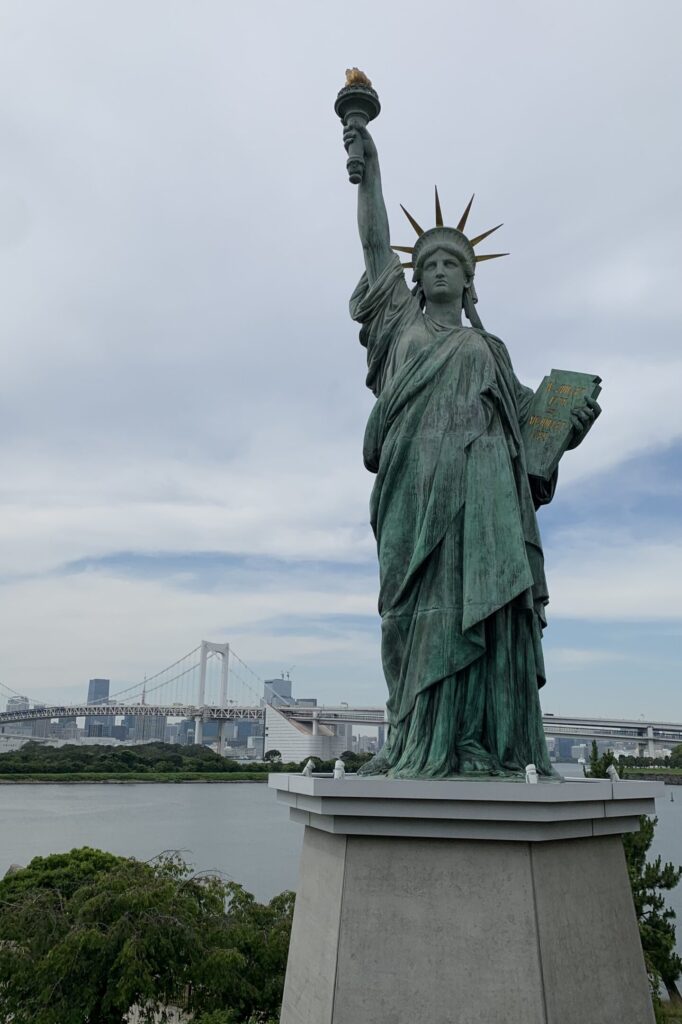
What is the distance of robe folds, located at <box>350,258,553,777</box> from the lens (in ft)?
17.2

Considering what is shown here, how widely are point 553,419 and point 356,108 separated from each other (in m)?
2.90

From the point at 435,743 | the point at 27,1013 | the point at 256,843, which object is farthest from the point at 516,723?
the point at 256,843

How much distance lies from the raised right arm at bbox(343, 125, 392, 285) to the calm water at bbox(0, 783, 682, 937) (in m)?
11.8

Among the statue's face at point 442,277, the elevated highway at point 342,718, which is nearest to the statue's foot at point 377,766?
the statue's face at point 442,277

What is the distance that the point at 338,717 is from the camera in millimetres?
69000

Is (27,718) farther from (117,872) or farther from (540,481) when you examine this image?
(540,481)

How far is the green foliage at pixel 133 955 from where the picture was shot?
8.30 metres

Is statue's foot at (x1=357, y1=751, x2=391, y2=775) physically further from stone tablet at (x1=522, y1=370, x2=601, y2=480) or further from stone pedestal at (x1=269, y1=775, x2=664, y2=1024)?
stone tablet at (x1=522, y1=370, x2=601, y2=480)

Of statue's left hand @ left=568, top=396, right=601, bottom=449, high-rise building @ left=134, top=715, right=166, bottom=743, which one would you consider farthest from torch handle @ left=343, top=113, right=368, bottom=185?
high-rise building @ left=134, top=715, right=166, bottom=743

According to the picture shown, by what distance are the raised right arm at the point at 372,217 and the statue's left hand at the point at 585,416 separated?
1947mm

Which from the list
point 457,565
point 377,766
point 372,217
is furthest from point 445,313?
point 377,766

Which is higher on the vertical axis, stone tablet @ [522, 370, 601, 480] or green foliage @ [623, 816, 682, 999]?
stone tablet @ [522, 370, 601, 480]

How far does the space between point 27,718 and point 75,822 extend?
53875mm

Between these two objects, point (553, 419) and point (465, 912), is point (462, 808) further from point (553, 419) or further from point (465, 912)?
point (553, 419)
